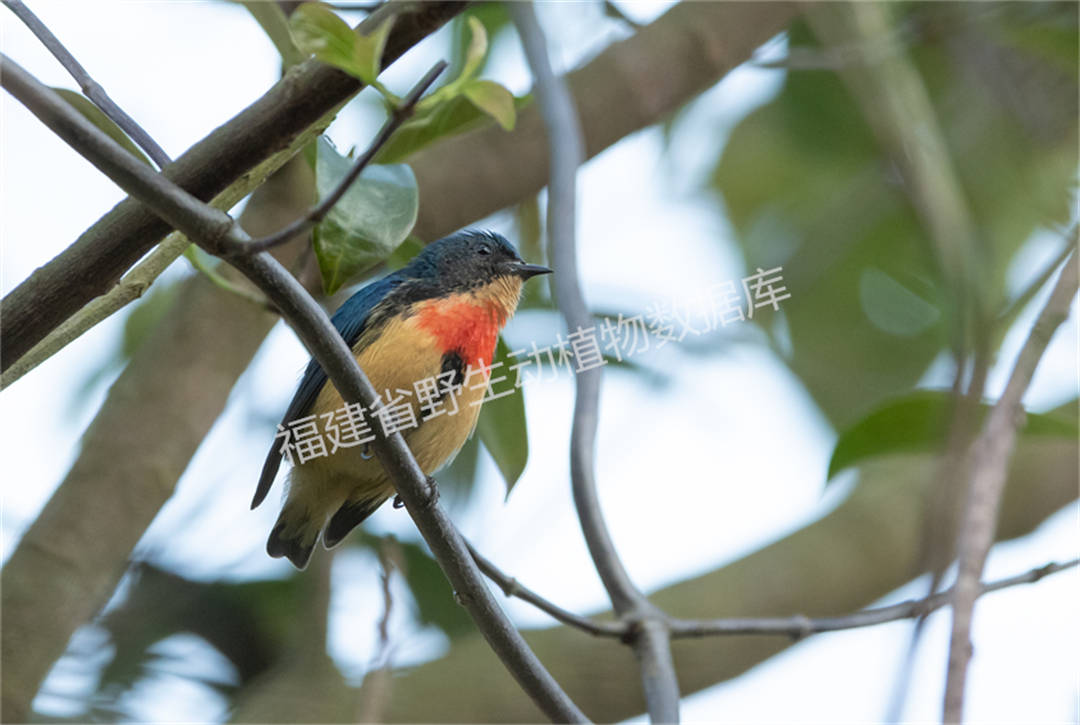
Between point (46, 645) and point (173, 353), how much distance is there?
0.97 meters

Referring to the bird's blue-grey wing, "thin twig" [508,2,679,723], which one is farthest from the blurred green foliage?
the bird's blue-grey wing

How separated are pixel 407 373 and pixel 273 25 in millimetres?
1021

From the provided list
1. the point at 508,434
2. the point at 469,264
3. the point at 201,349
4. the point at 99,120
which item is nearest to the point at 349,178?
the point at 99,120

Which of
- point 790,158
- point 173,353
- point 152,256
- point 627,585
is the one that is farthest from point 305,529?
point 790,158

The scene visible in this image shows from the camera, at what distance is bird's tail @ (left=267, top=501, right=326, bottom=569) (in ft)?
11.7

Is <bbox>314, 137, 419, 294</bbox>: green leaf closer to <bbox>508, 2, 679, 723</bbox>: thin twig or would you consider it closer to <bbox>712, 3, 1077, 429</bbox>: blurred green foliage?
<bbox>508, 2, 679, 723</bbox>: thin twig

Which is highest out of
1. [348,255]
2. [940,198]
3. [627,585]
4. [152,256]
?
A: [940,198]

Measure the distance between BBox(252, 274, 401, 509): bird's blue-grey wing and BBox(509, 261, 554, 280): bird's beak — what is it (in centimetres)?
A: 39

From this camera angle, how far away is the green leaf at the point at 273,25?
2600mm

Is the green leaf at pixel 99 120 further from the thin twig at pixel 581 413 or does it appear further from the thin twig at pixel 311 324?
the thin twig at pixel 581 413

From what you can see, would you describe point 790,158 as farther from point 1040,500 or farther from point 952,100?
point 1040,500

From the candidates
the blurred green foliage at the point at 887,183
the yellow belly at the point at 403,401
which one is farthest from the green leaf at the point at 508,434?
the blurred green foliage at the point at 887,183

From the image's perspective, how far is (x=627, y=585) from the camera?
2596 millimetres

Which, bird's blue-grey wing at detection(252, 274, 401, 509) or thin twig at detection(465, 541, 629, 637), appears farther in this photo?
bird's blue-grey wing at detection(252, 274, 401, 509)
